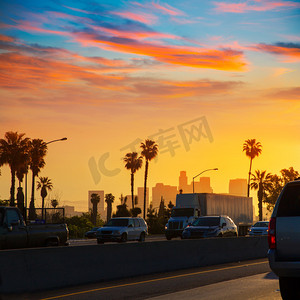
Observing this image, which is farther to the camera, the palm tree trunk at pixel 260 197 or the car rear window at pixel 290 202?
the palm tree trunk at pixel 260 197

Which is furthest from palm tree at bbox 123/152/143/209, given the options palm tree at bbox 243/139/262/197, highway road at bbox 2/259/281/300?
highway road at bbox 2/259/281/300

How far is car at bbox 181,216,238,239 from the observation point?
3531 centimetres

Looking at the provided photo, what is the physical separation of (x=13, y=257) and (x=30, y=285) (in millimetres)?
800

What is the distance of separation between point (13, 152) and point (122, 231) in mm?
42915

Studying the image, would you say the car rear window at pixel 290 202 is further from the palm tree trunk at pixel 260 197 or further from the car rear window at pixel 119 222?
the palm tree trunk at pixel 260 197

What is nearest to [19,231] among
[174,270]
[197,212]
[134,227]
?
[174,270]

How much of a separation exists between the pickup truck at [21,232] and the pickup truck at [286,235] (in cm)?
1271

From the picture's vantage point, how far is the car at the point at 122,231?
137ft

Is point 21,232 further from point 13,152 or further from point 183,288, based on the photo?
point 13,152

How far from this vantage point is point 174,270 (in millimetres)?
19688

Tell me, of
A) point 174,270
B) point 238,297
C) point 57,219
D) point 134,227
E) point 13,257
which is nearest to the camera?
point 238,297

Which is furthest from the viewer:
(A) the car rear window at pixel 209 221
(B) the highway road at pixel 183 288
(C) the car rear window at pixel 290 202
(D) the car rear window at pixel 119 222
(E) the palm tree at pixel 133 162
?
(E) the palm tree at pixel 133 162

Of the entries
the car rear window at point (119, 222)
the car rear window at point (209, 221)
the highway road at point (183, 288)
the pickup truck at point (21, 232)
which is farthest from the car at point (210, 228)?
the highway road at point (183, 288)

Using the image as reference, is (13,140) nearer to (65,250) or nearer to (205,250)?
(205,250)
